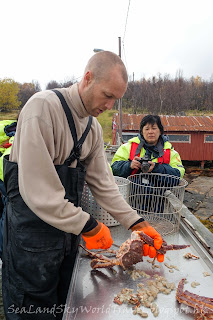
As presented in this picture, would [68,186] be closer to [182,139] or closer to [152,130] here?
[152,130]

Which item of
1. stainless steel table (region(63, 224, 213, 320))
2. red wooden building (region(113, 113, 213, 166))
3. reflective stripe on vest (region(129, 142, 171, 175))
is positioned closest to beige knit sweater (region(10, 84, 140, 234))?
stainless steel table (region(63, 224, 213, 320))

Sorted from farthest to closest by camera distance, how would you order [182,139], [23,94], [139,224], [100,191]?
1. [23,94]
2. [182,139]
3. [100,191]
4. [139,224]

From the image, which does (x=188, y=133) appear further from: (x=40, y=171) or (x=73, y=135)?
(x=40, y=171)

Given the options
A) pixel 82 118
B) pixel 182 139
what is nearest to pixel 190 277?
pixel 82 118

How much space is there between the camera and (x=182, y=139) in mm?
18984

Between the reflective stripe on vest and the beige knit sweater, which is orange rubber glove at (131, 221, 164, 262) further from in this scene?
the reflective stripe on vest

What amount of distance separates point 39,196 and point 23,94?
68.1m

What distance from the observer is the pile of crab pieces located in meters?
1.68

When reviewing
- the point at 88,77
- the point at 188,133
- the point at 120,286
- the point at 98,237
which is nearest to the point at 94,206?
the point at 98,237

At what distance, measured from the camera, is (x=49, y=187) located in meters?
1.73

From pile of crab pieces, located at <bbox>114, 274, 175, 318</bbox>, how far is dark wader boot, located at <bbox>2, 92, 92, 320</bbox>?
0.55m

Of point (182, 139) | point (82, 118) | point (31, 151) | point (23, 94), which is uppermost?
point (23, 94)

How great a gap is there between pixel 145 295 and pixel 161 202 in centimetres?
122

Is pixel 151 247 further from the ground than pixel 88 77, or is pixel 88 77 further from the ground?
pixel 88 77
